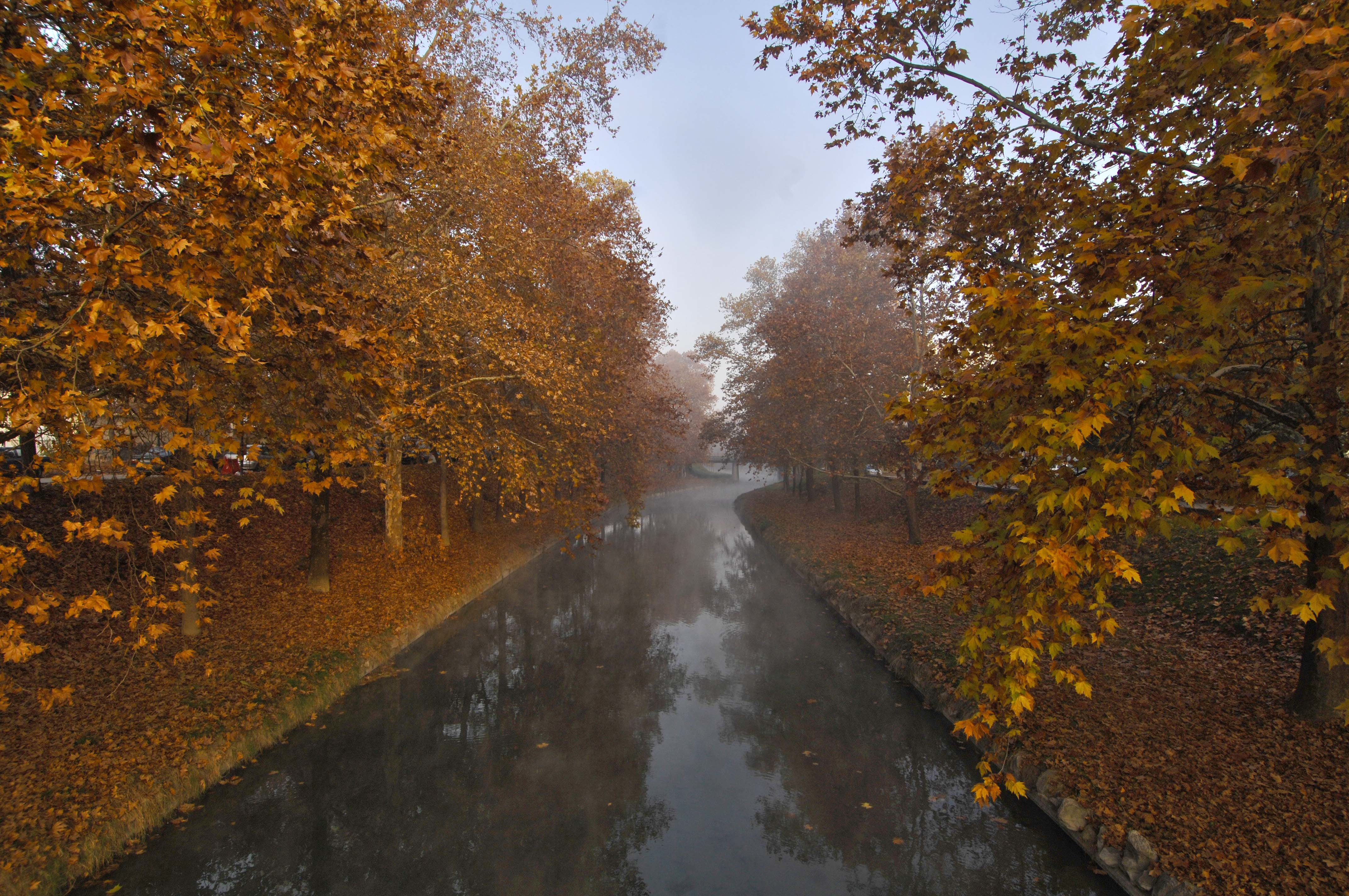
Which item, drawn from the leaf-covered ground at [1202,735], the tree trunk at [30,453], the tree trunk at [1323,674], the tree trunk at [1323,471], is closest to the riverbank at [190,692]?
the tree trunk at [30,453]

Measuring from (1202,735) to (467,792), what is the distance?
9746mm

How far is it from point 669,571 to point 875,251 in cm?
2646

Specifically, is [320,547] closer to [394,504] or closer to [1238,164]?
[394,504]

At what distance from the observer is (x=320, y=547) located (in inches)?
554

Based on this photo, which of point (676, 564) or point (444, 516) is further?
point (676, 564)

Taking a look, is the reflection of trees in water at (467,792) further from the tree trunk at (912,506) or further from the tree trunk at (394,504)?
the tree trunk at (912,506)

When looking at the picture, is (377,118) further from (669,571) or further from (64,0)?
(669,571)

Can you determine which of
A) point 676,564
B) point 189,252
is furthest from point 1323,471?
point 676,564

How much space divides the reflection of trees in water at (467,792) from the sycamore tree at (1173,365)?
17.1 ft

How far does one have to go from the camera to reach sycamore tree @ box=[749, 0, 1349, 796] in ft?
14.4

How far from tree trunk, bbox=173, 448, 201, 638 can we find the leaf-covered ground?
36.0ft

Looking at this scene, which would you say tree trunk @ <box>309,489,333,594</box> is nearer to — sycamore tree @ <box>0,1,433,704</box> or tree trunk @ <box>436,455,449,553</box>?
tree trunk @ <box>436,455,449,553</box>

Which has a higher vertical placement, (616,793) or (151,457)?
(151,457)

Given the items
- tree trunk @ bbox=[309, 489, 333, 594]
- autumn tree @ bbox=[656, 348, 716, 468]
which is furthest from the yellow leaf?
autumn tree @ bbox=[656, 348, 716, 468]
